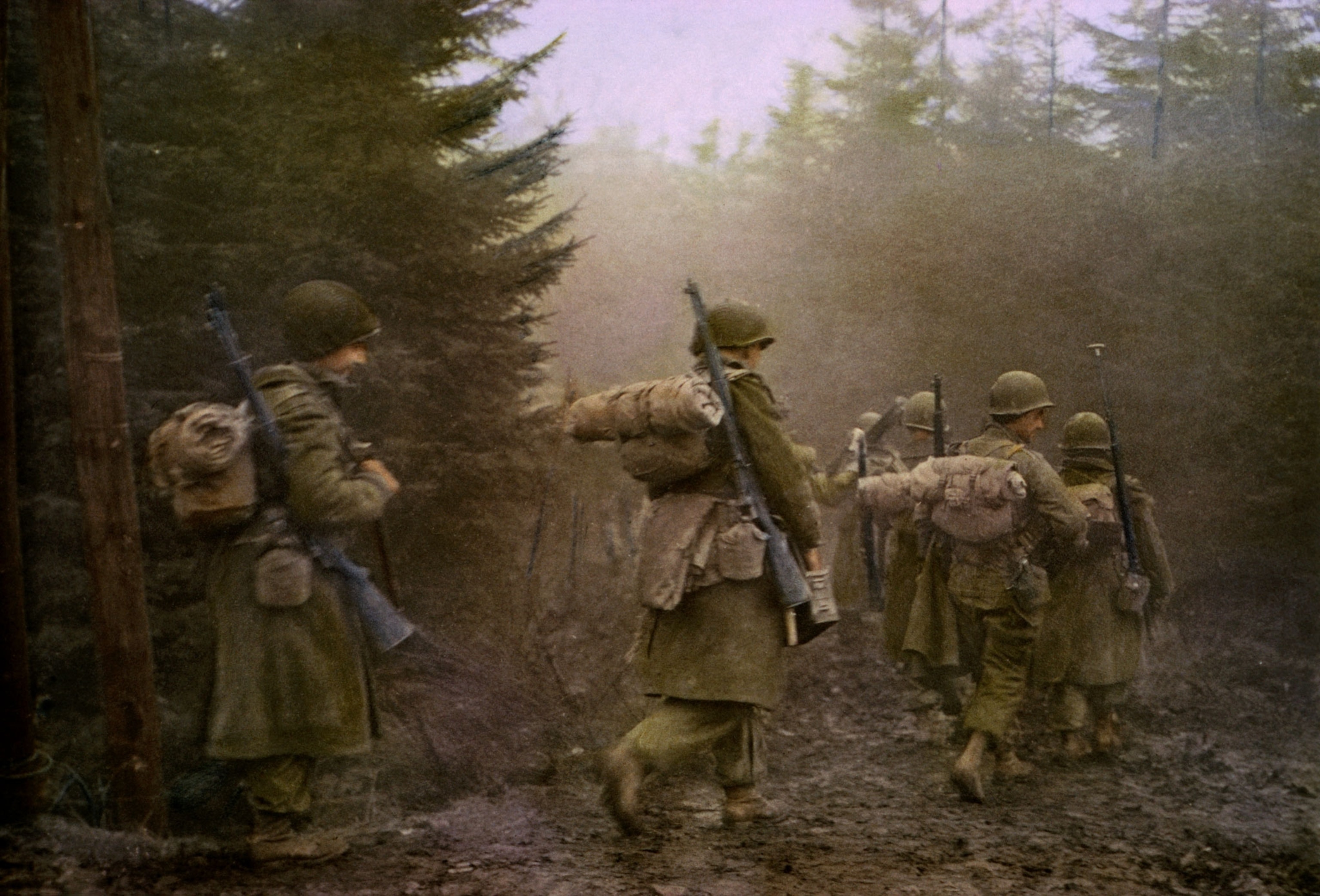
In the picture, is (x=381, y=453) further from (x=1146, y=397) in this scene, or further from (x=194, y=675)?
(x=1146, y=397)

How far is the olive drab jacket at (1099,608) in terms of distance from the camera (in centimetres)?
632

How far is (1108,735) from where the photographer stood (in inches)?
250

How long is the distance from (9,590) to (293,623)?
1545 millimetres

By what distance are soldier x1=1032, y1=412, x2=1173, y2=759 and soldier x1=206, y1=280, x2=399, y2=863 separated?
4.36m

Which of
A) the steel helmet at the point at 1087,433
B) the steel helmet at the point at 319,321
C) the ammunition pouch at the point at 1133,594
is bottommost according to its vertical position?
the ammunition pouch at the point at 1133,594

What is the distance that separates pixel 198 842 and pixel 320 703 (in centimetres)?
107

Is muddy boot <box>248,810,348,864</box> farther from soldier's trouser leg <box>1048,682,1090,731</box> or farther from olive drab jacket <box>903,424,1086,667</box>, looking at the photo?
soldier's trouser leg <box>1048,682,1090,731</box>

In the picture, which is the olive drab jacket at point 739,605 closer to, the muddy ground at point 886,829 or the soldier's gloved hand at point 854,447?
the muddy ground at point 886,829

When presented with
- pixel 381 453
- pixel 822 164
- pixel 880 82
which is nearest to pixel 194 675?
pixel 381 453

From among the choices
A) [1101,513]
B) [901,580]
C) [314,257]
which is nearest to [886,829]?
[901,580]

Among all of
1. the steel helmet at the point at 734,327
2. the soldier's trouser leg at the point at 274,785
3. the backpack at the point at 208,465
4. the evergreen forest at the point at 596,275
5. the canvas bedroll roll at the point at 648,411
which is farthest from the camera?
the evergreen forest at the point at 596,275

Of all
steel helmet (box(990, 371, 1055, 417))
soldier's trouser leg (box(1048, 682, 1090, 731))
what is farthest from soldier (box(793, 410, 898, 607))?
soldier's trouser leg (box(1048, 682, 1090, 731))

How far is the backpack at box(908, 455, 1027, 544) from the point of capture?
560 cm

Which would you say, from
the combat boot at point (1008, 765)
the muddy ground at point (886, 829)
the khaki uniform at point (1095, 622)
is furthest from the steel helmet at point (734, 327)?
the combat boot at point (1008, 765)
